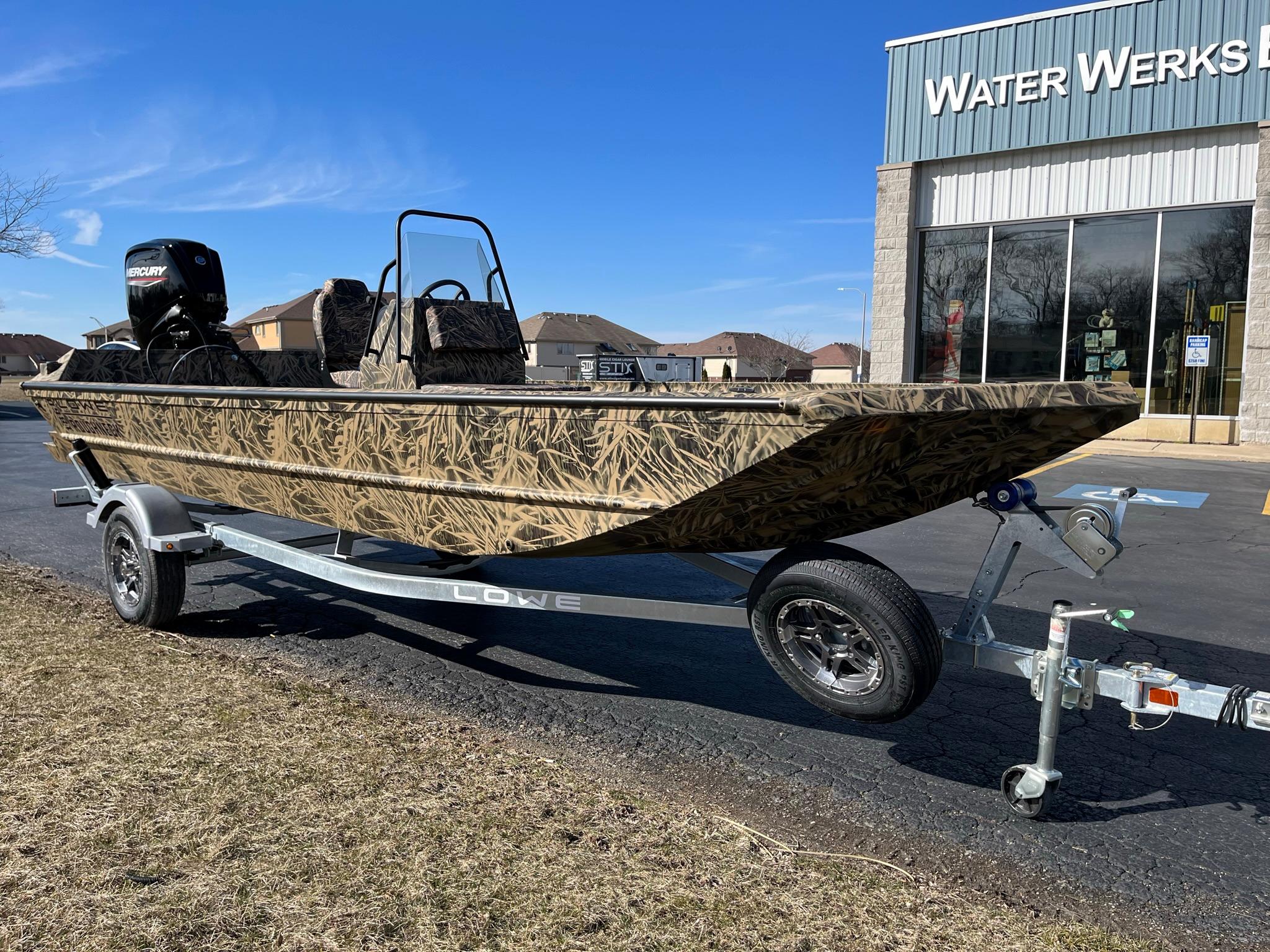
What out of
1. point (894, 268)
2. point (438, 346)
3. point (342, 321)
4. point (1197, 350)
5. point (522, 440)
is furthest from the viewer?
point (894, 268)

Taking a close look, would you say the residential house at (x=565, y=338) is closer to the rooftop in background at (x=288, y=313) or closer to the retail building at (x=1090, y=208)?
the rooftop in background at (x=288, y=313)

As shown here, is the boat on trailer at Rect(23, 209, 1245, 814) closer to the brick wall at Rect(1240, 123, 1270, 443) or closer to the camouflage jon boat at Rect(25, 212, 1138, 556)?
the camouflage jon boat at Rect(25, 212, 1138, 556)

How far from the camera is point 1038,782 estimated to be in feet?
9.66

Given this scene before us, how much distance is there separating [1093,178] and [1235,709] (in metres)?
15.7

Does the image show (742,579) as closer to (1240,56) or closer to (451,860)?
(451,860)

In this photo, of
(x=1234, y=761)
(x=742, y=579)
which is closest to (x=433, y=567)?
(x=742, y=579)

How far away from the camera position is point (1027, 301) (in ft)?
54.5

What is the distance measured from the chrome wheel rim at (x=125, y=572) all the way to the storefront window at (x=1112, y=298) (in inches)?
583

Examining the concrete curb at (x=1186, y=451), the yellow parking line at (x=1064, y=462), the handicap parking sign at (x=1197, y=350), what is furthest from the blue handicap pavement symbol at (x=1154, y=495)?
the handicap parking sign at (x=1197, y=350)

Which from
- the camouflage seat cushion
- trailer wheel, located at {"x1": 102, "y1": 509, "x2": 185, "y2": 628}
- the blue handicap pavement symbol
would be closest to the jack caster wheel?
the camouflage seat cushion

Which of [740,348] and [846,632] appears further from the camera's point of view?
[740,348]

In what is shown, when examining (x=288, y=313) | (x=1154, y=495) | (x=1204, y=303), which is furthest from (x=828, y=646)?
(x=288, y=313)

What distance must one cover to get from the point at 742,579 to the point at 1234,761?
1.91 meters

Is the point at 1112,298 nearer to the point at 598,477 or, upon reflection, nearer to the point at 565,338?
the point at 598,477
